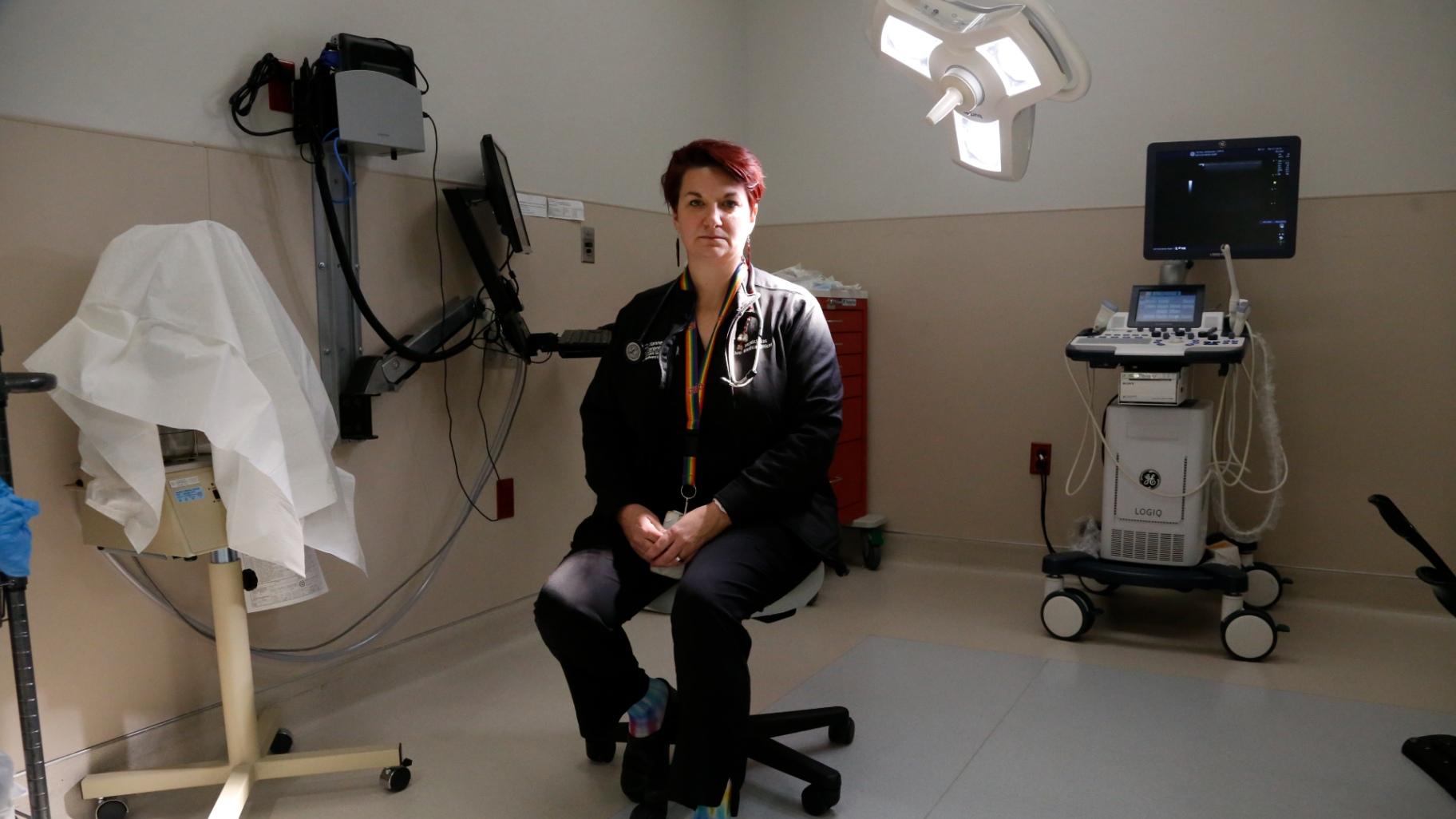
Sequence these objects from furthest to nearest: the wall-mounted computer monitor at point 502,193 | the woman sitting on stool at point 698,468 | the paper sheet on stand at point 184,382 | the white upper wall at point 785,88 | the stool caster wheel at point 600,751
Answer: the wall-mounted computer monitor at point 502,193, the stool caster wheel at point 600,751, the white upper wall at point 785,88, the woman sitting on stool at point 698,468, the paper sheet on stand at point 184,382

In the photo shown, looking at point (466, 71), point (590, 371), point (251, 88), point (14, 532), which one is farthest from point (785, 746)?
point (466, 71)

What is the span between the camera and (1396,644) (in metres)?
2.96

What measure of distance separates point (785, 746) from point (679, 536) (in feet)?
1.70

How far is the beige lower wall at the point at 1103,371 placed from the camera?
3178 mm

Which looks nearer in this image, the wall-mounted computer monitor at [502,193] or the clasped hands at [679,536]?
the clasped hands at [679,536]

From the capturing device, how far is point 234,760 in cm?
201

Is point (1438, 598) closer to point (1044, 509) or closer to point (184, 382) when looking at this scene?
point (1044, 509)

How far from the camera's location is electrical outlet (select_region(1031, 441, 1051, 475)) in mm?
3688

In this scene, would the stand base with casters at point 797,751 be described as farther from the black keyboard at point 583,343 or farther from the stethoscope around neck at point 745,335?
the black keyboard at point 583,343

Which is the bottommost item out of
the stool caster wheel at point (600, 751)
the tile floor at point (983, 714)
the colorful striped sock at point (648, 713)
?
the tile floor at point (983, 714)

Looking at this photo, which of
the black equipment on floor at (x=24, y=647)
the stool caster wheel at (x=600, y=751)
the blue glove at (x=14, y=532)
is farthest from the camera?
the stool caster wheel at (x=600, y=751)

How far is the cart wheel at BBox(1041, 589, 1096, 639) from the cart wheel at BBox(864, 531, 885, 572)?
35.8 inches

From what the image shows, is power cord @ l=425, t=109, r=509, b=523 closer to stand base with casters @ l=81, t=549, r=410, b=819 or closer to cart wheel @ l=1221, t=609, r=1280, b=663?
stand base with casters @ l=81, t=549, r=410, b=819

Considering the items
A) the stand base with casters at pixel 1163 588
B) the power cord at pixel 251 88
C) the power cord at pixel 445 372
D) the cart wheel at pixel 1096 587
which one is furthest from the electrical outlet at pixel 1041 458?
the power cord at pixel 251 88
